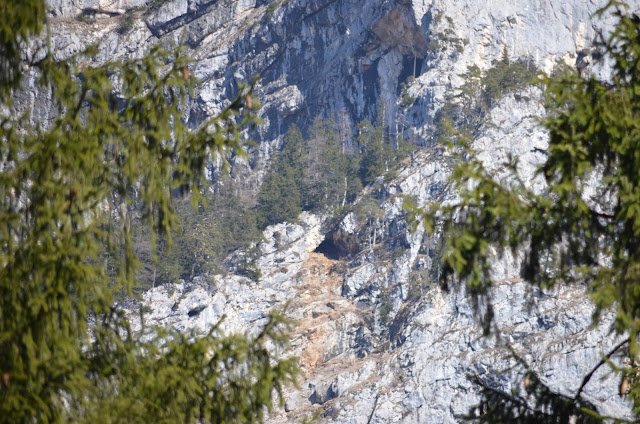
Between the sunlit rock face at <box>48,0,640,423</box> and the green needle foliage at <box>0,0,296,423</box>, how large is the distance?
2681 centimetres

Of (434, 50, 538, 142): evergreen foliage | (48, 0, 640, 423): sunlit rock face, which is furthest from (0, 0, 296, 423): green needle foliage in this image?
(434, 50, 538, 142): evergreen foliage

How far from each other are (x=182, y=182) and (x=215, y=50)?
83506 millimetres

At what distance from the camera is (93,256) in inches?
Result: 185

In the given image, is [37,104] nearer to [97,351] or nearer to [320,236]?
[320,236]

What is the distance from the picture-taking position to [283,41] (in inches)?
3236

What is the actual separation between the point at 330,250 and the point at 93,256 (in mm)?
59229

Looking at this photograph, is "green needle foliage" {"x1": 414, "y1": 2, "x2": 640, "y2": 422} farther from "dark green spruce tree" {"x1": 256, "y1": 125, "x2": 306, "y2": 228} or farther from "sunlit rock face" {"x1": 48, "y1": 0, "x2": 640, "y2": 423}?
"dark green spruce tree" {"x1": 256, "y1": 125, "x2": 306, "y2": 228}

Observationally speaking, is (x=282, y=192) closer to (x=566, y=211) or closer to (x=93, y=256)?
(x=566, y=211)

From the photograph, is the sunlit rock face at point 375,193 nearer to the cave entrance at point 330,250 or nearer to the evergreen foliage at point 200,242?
the cave entrance at point 330,250

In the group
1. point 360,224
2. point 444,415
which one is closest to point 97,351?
point 444,415

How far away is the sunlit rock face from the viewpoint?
47.6 meters

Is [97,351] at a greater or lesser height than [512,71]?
lesser

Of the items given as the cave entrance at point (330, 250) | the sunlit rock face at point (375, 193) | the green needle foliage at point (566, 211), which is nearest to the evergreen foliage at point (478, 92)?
the sunlit rock face at point (375, 193)

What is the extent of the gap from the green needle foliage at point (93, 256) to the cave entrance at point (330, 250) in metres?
57.7
